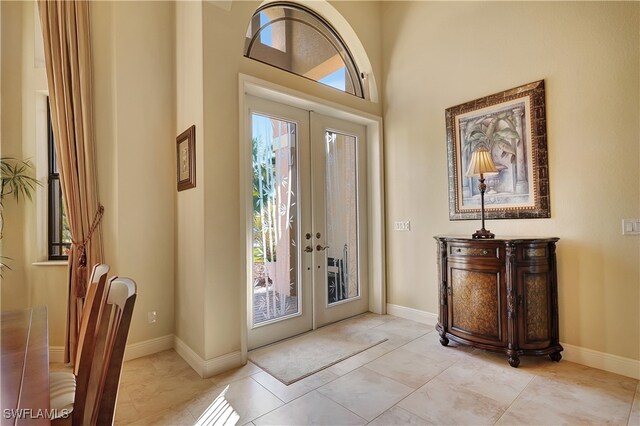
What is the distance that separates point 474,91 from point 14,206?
446cm

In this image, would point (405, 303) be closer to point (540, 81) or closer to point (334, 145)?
point (334, 145)

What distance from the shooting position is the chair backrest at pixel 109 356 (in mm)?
927

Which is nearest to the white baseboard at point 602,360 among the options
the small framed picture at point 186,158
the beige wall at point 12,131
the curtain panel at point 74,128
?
the small framed picture at point 186,158

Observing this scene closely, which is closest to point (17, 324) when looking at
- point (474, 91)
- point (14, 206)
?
point (14, 206)

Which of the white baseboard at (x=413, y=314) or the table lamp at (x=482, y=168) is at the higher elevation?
the table lamp at (x=482, y=168)

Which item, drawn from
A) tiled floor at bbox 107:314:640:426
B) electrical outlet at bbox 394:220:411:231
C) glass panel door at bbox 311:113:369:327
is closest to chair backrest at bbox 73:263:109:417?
tiled floor at bbox 107:314:640:426

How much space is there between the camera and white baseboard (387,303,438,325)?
3.41 metres

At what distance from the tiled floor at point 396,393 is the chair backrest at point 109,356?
1103 millimetres

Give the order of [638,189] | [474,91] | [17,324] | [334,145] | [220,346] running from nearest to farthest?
[17,324] < [638,189] < [220,346] < [474,91] < [334,145]

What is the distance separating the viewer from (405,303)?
368 centimetres

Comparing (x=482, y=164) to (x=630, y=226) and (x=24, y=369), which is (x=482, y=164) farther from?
(x=24, y=369)

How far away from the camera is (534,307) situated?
2.46 meters

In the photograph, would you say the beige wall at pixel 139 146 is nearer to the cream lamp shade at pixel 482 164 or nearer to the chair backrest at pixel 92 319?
the chair backrest at pixel 92 319

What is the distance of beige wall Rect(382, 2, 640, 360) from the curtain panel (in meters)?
3.34
